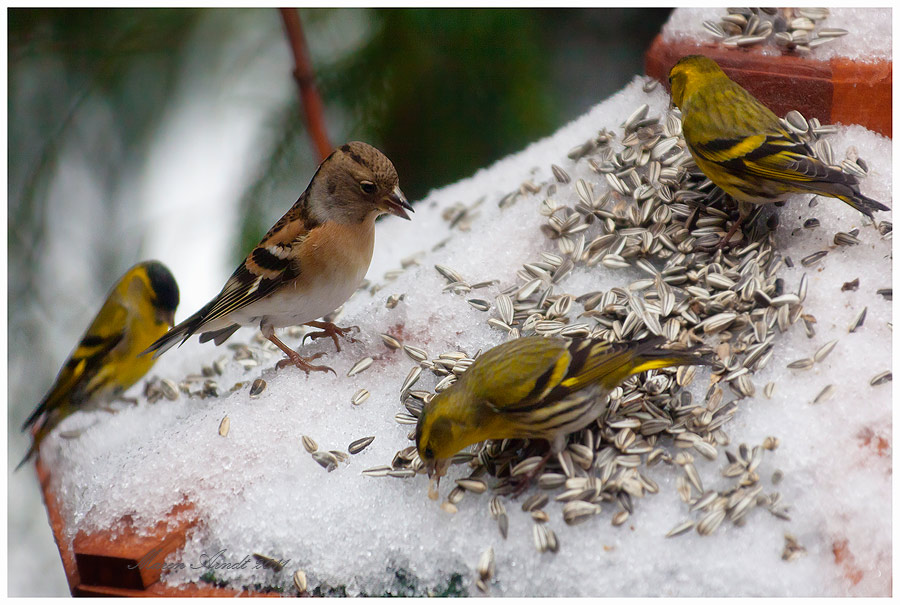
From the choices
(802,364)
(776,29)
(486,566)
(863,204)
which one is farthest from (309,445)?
(776,29)

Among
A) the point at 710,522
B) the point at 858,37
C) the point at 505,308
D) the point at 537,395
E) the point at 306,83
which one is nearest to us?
the point at 710,522

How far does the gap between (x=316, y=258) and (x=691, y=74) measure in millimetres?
1367

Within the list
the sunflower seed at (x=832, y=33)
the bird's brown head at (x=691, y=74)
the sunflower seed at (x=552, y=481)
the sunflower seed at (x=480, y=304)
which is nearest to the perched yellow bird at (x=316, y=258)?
the sunflower seed at (x=480, y=304)

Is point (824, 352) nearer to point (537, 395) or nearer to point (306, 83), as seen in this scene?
point (537, 395)

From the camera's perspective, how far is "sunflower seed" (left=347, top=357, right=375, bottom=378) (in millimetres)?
2396

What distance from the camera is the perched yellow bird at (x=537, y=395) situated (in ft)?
5.81

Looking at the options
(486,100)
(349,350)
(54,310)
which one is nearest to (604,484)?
(349,350)

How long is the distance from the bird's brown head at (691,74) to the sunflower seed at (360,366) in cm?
132

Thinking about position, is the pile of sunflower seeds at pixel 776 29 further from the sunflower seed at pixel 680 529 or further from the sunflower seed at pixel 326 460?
the sunflower seed at pixel 326 460

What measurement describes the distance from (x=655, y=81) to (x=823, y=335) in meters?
1.34

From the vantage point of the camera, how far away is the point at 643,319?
7.08 feet

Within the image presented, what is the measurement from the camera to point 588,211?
8.55 ft

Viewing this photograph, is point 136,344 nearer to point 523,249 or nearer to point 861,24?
point 523,249

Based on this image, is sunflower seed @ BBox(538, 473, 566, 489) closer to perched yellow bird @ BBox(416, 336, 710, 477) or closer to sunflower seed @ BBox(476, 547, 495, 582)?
perched yellow bird @ BBox(416, 336, 710, 477)
